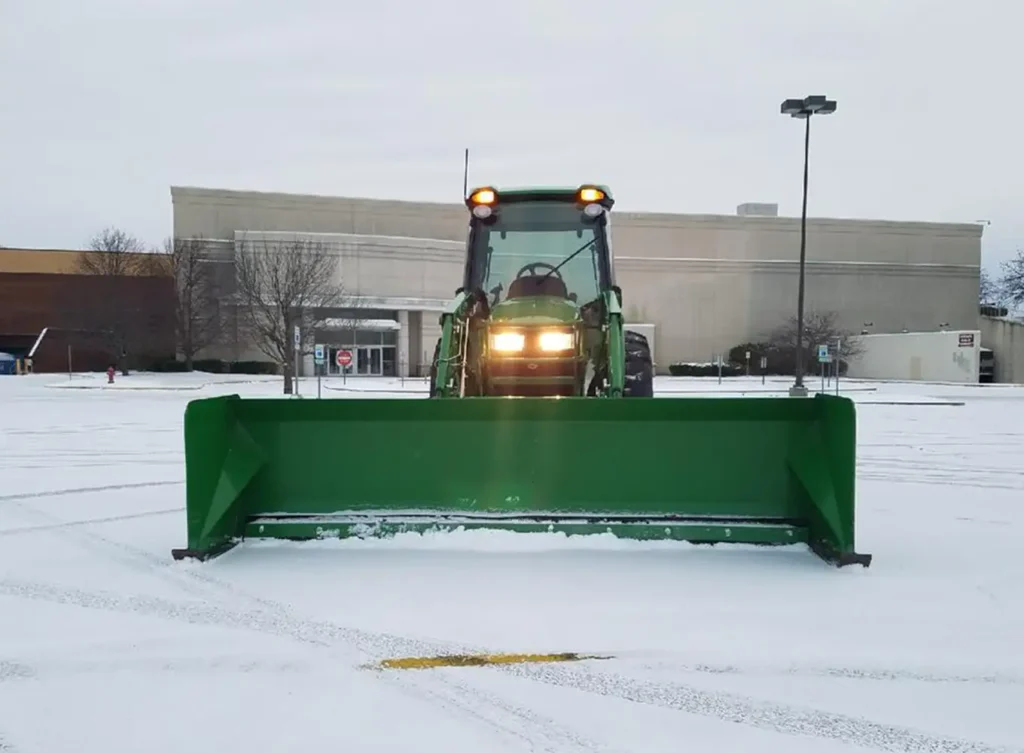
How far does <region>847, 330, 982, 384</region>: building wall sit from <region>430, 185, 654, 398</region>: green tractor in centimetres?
4492

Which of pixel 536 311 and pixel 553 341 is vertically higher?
pixel 536 311

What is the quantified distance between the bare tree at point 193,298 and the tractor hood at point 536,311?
1602 inches

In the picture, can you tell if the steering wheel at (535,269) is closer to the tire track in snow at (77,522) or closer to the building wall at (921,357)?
the tire track in snow at (77,522)

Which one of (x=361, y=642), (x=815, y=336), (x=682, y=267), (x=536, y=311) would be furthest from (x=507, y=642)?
(x=682, y=267)

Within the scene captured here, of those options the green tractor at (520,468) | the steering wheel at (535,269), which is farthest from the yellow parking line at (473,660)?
the steering wheel at (535,269)

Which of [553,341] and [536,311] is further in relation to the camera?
[536,311]

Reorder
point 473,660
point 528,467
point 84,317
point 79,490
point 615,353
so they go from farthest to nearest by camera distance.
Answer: point 84,317
point 79,490
point 615,353
point 528,467
point 473,660

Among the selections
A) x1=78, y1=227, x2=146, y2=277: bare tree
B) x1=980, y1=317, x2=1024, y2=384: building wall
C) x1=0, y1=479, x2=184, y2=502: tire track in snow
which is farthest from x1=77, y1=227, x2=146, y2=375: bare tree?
x1=980, y1=317, x2=1024, y2=384: building wall

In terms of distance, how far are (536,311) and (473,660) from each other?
3.78 m

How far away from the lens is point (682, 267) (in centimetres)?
5525

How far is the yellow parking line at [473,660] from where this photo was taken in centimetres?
360

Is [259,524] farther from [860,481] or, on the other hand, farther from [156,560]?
[860,481]

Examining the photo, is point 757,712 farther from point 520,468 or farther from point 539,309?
point 539,309

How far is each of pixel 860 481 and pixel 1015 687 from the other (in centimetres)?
606
